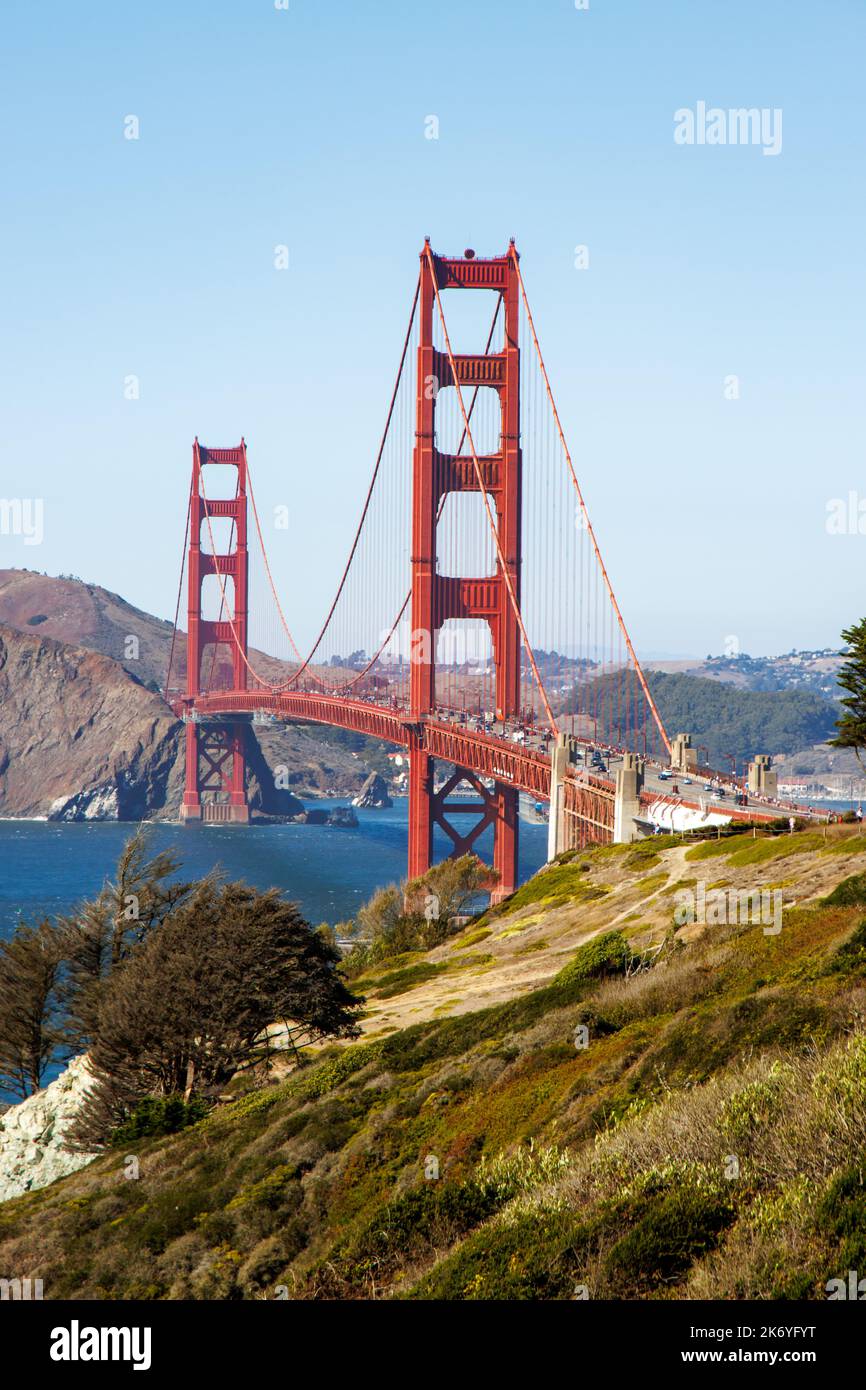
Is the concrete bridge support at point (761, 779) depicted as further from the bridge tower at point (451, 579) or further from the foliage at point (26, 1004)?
the foliage at point (26, 1004)

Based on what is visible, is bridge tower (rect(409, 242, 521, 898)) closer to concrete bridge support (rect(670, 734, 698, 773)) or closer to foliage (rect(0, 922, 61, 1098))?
concrete bridge support (rect(670, 734, 698, 773))

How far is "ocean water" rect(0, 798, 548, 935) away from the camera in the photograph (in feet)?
360

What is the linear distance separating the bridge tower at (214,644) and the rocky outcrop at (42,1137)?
14354cm

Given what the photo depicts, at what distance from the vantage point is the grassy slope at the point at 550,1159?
13.4m

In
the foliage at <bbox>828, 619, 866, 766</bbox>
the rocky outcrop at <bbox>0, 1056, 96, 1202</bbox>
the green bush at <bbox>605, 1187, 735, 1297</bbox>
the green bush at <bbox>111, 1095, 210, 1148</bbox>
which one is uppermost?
the foliage at <bbox>828, 619, 866, 766</bbox>

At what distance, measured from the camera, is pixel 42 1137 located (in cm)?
3444

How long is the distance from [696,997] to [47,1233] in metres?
11.5

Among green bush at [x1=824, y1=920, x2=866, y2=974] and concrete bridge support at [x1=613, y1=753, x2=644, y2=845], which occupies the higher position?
green bush at [x1=824, y1=920, x2=866, y2=974]

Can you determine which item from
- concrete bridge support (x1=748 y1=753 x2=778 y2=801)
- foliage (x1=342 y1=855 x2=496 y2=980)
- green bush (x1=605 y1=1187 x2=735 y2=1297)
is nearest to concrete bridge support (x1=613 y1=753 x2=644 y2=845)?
concrete bridge support (x1=748 y1=753 x2=778 y2=801)

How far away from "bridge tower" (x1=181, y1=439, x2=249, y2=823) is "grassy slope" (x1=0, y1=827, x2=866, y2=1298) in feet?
496

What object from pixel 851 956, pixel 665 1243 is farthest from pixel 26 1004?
pixel 665 1243

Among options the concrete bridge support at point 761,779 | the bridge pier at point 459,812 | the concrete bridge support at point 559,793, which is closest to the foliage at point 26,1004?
the concrete bridge support at point 559,793
